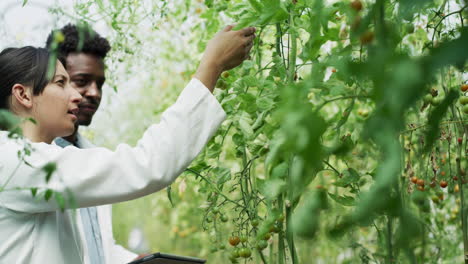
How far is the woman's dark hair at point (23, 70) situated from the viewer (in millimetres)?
1453

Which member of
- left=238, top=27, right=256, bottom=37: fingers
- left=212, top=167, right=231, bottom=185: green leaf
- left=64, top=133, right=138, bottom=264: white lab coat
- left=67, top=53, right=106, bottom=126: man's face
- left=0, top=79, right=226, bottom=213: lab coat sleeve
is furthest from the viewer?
left=67, top=53, right=106, bottom=126: man's face

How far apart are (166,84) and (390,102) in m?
3.97

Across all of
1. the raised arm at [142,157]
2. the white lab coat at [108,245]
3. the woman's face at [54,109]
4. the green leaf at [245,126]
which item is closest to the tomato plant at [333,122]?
the green leaf at [245,126]

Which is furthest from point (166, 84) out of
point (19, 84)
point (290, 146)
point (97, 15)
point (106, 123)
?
point (290, 146)

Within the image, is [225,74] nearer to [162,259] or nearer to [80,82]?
[162,259]

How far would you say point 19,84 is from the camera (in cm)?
145

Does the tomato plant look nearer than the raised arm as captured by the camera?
Yes

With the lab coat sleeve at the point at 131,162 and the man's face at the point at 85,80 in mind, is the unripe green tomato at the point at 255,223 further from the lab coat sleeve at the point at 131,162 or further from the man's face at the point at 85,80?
the man's face at the point at 85,80

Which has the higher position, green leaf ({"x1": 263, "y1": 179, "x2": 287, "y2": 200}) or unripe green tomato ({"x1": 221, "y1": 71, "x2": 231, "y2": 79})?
unripe green tomato ({"x1": 221, "y1": 71, "x2": 231, "y2": 79})

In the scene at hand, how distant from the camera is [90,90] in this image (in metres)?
2.34

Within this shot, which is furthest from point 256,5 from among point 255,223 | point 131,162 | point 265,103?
point 255,223

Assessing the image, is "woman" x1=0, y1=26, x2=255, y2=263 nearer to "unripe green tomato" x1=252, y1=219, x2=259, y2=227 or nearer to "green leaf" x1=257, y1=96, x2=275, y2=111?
"green leaf" x1=257, y1=96, x2=275, y2=111

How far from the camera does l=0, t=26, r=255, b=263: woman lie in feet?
3.89

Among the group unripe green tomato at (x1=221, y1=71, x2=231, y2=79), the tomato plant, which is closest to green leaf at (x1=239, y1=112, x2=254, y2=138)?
the tomato plant
